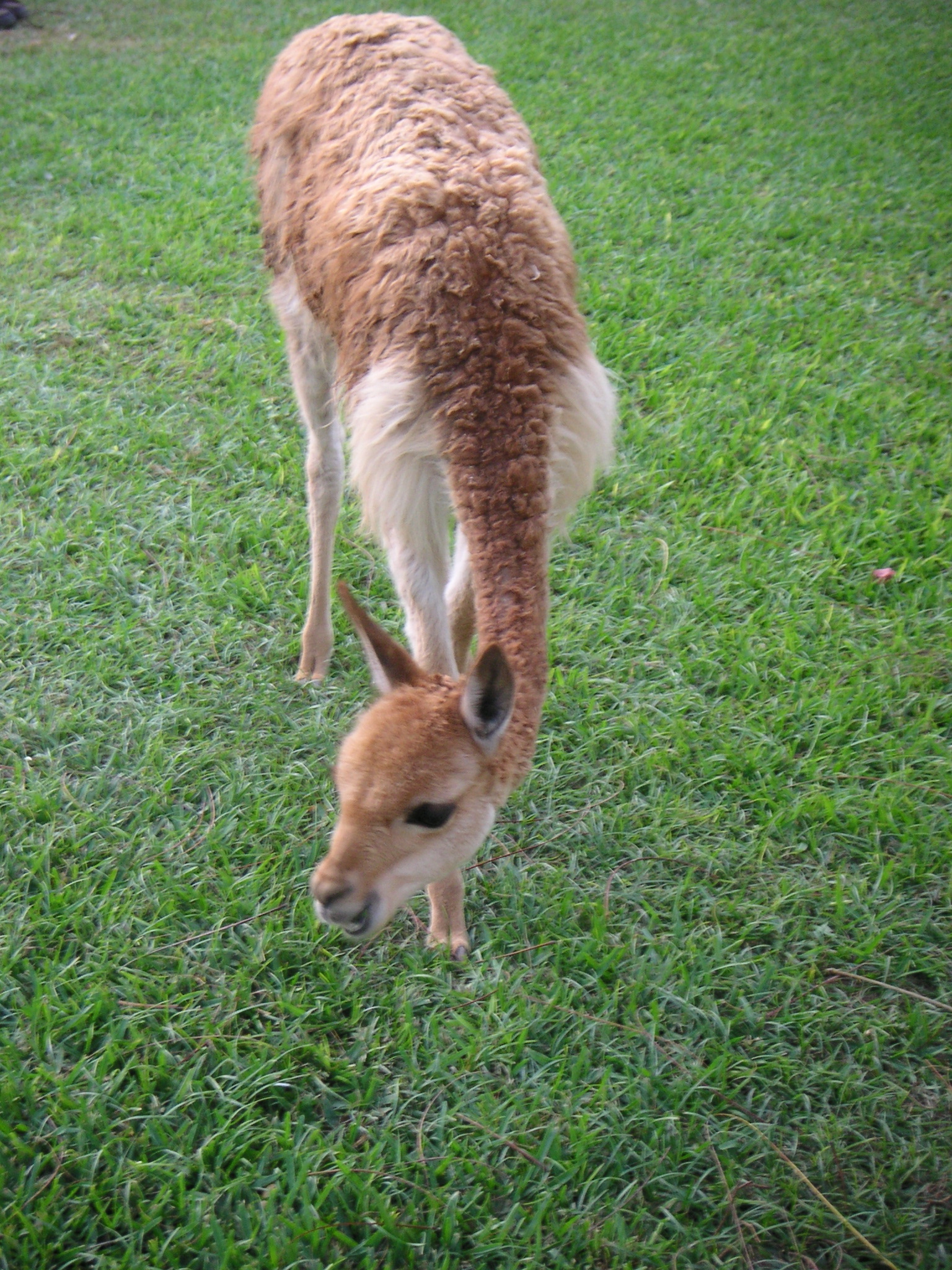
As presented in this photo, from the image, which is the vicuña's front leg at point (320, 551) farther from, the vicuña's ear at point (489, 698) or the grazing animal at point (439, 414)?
the vicuña's ear at point (489, 698)

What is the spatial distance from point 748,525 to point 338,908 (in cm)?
279

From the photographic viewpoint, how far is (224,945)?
2527 millimetres

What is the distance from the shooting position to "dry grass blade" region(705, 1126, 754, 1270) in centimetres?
198

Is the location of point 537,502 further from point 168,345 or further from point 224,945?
point 168,345

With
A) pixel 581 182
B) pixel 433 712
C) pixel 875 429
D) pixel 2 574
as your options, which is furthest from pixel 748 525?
pixel 581 182

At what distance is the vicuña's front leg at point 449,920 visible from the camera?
99.6 inches

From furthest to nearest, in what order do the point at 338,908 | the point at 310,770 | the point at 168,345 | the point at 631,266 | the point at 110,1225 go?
1. the point at 631,266
2. the point at 168,345
3. the point at 310,770
4. the point at 110,1225
5. the point at 338,908

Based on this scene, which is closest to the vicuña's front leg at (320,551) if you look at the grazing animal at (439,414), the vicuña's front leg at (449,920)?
the grazing animal at (439,414)

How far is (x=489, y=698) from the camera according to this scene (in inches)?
72.0

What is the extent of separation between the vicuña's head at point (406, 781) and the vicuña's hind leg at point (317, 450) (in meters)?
1.51

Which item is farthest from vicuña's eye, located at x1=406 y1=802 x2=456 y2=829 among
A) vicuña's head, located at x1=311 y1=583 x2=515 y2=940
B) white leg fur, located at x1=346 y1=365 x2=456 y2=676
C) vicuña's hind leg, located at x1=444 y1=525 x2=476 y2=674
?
vicuña's hind leg, located at x1=444 y1=525 x2=476 y2=674

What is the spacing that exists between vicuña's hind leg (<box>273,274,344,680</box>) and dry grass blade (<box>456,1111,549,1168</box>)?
5.35 feet

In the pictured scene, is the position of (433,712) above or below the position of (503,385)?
below

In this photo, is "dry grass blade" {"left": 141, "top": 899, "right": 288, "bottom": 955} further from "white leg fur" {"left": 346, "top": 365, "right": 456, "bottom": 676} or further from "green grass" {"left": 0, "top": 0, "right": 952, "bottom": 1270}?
"white leg fur" {"left": 346, "top": 365, "right": 456, "bottom": 676}
